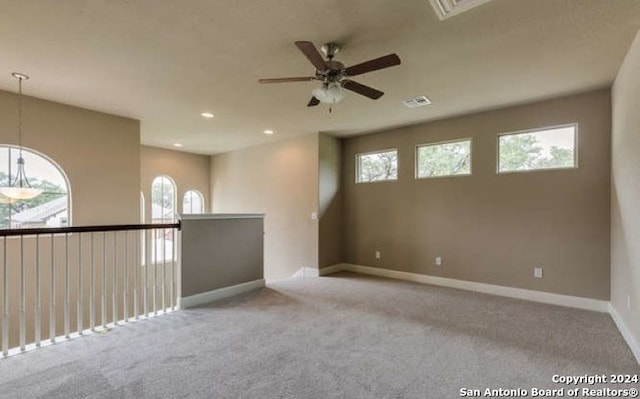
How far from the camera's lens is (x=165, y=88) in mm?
3639

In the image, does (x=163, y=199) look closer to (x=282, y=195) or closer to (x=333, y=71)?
(x=282, y=195)

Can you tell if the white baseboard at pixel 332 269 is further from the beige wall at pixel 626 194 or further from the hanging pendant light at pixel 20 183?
the hanging pendant light at pixel 20 183

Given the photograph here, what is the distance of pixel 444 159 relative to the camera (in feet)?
16.4

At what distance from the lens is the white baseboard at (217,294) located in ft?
12.4

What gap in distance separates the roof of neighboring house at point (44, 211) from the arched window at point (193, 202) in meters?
3.31

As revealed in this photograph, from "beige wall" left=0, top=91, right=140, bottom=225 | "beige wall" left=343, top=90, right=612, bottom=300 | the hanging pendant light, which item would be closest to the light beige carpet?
"beige wall" left=343, top=90, right=612, bottom=300

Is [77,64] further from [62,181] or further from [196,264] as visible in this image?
[196,264]

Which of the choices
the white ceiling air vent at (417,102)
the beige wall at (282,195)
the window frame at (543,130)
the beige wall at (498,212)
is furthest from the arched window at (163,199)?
the window frame at (543,130)

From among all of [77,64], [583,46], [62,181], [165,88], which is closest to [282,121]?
[165,88]

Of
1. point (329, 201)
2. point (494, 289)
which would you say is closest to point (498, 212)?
point (494, 289)

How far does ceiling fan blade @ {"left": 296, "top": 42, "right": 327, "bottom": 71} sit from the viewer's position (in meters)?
2.11

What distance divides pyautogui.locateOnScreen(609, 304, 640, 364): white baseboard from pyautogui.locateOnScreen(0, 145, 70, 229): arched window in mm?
6370

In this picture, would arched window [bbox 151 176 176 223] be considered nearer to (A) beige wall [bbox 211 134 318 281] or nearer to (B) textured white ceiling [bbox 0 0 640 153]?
(A) beige wall [bbox 211 134 318 281]

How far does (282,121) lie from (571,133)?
3.99 meters
